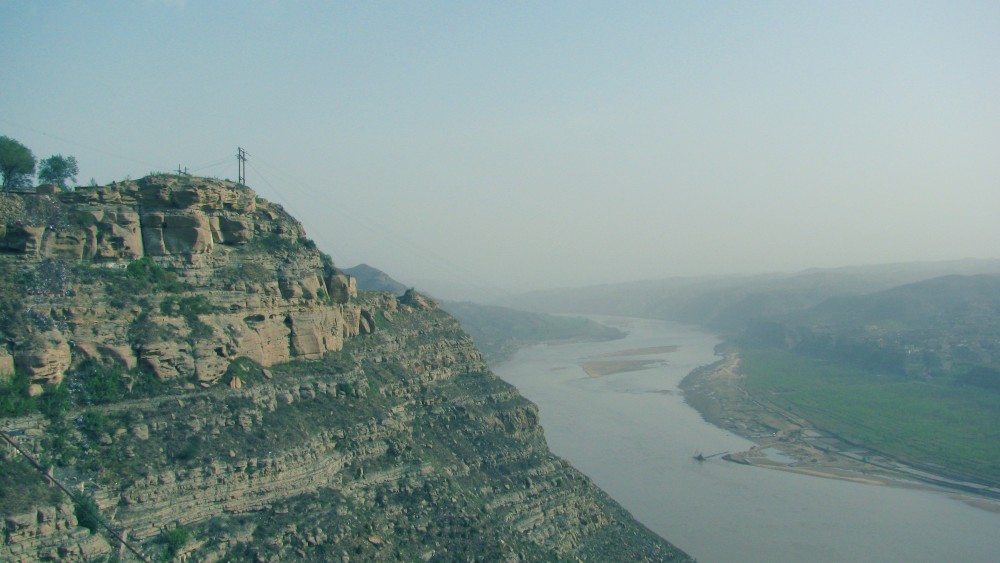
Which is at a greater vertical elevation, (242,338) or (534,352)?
(242,338)

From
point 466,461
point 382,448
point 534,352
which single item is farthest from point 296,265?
point 534,352

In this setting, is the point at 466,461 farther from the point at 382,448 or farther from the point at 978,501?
the point at 978,501

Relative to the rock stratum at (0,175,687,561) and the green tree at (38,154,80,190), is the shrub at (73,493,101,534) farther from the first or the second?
the green tree at (38,154,80,190)

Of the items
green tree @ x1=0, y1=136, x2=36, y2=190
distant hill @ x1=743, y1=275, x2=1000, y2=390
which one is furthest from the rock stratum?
distant hill @ x1=743, y1=275, x2=1000, y2=390

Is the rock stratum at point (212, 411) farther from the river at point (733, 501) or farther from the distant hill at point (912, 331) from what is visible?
the distant hill at point (912, 331)

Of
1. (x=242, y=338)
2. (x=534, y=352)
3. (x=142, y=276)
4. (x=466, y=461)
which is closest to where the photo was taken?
(x=142, y=276)

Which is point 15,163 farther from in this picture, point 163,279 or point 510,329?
point 510,329

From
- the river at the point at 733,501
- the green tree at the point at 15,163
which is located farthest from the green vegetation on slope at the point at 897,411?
the green tree at the point at 15,163
